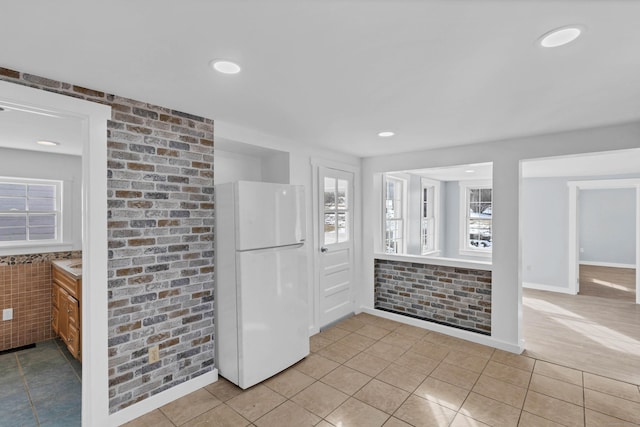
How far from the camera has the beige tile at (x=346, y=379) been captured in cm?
257

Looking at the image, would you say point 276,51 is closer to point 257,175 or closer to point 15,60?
point 15,60

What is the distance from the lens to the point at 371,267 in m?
4.39

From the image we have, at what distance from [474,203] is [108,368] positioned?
6.41 m

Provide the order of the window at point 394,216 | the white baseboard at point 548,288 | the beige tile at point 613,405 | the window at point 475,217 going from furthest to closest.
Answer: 1. the window at point 475,217
2. the white baseboard at point 548,288
3. the window at point 394,216
4. the beige tile at point 613,405

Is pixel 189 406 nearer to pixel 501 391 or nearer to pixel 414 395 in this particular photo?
pixel 414 395

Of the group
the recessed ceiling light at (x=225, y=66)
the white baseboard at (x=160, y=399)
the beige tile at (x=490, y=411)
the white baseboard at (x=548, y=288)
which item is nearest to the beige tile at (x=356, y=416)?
the beige tile at (x=490, y=411)

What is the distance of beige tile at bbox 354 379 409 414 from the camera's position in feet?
7.69

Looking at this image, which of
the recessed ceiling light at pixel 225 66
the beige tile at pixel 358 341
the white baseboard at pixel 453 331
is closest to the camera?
the recessed ceiling light at pixel 225 66

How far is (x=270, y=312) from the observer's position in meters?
2.68

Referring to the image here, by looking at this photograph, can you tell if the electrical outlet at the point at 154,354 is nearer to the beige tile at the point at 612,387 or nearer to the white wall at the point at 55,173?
the white wall at the point at 55,173

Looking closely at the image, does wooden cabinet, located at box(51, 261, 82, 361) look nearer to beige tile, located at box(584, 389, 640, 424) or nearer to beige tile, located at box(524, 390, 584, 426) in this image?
beige tile, located at box(524, 390, 584, 426)

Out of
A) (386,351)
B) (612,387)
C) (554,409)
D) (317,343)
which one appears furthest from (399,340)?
(612,387)

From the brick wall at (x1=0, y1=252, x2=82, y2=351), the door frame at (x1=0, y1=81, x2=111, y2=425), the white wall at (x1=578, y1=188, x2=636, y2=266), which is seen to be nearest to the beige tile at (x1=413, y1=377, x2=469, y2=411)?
the door frame at (x1=0, y1=81, x2=111, y2=425)

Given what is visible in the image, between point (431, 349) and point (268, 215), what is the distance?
2253mm
